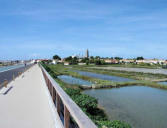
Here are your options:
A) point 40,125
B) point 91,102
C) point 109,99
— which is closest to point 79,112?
point 40,125

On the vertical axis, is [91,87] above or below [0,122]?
below

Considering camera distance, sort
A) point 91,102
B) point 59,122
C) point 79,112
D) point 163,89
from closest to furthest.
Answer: point 79,112 → point 59,122 → point 91,102 → point 163,89

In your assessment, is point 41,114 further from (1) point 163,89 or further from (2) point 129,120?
(1) point 163,89

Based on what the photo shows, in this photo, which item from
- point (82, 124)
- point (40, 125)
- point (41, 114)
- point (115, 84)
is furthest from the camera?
point (115, 84)

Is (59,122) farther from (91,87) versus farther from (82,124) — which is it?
(91,87)

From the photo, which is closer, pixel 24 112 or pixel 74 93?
pixel 24 112

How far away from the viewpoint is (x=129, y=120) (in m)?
11.4

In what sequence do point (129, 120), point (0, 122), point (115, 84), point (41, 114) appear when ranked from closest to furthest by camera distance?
1. point (0, 122)
2. point (41, 114)
3. point (129, 120)
4. point (115, 84)

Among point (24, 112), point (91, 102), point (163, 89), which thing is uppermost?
point (24, 112)

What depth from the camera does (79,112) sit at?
223cm

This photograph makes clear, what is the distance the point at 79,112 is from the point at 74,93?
29.1 feet

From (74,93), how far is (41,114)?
5945mm

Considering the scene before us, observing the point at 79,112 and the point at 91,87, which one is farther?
the point at 91,87

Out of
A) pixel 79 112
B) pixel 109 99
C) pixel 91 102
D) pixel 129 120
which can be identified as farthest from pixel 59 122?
pixel 109 99
